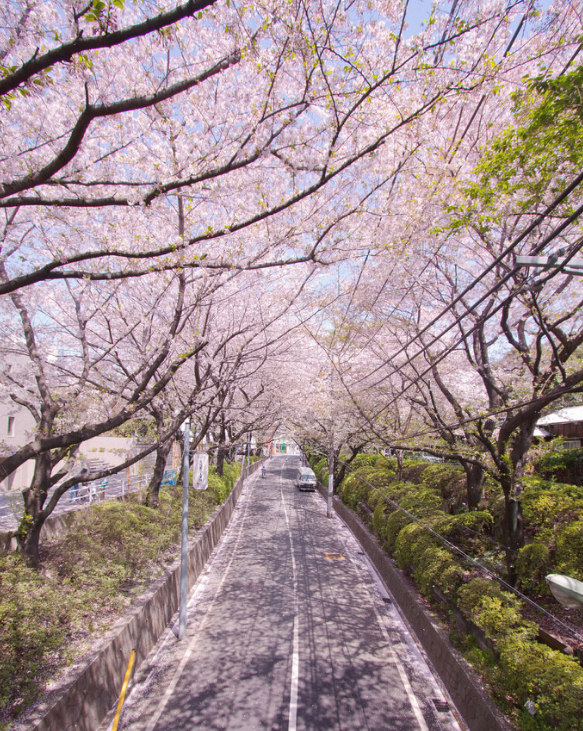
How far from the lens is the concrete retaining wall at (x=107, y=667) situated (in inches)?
199

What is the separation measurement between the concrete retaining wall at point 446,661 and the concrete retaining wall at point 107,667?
5486 mm

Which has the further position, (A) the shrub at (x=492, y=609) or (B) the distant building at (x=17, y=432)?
(B) the distant building at (x=17, y=432)

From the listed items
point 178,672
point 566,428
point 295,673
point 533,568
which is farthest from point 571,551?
point 566,428

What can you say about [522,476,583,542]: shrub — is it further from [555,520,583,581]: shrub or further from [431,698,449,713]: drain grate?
[431,698,449,713]: drain grate

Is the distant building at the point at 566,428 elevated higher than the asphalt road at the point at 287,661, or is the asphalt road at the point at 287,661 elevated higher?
the distant building at the point at 566,428

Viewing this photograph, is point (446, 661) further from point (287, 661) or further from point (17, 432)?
point (17, 432)

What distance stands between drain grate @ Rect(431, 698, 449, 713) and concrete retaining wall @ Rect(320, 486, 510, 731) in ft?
0.54

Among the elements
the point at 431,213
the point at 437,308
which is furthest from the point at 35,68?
the point at 437,308

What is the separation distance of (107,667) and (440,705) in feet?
17.9

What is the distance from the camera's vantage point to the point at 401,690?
7133 mm

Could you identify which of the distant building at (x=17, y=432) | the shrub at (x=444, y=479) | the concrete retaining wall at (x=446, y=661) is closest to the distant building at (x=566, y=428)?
the shrub at (x=444, y=479)

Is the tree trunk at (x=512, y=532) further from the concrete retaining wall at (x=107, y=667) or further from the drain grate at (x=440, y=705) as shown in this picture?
the concrete retaining wall at (x=107, y=667)

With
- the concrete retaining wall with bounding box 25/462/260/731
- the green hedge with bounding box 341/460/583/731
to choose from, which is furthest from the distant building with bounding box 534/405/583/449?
the concrete retaining wall with bounding box 25/462/260/731

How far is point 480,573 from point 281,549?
27.1 ft
